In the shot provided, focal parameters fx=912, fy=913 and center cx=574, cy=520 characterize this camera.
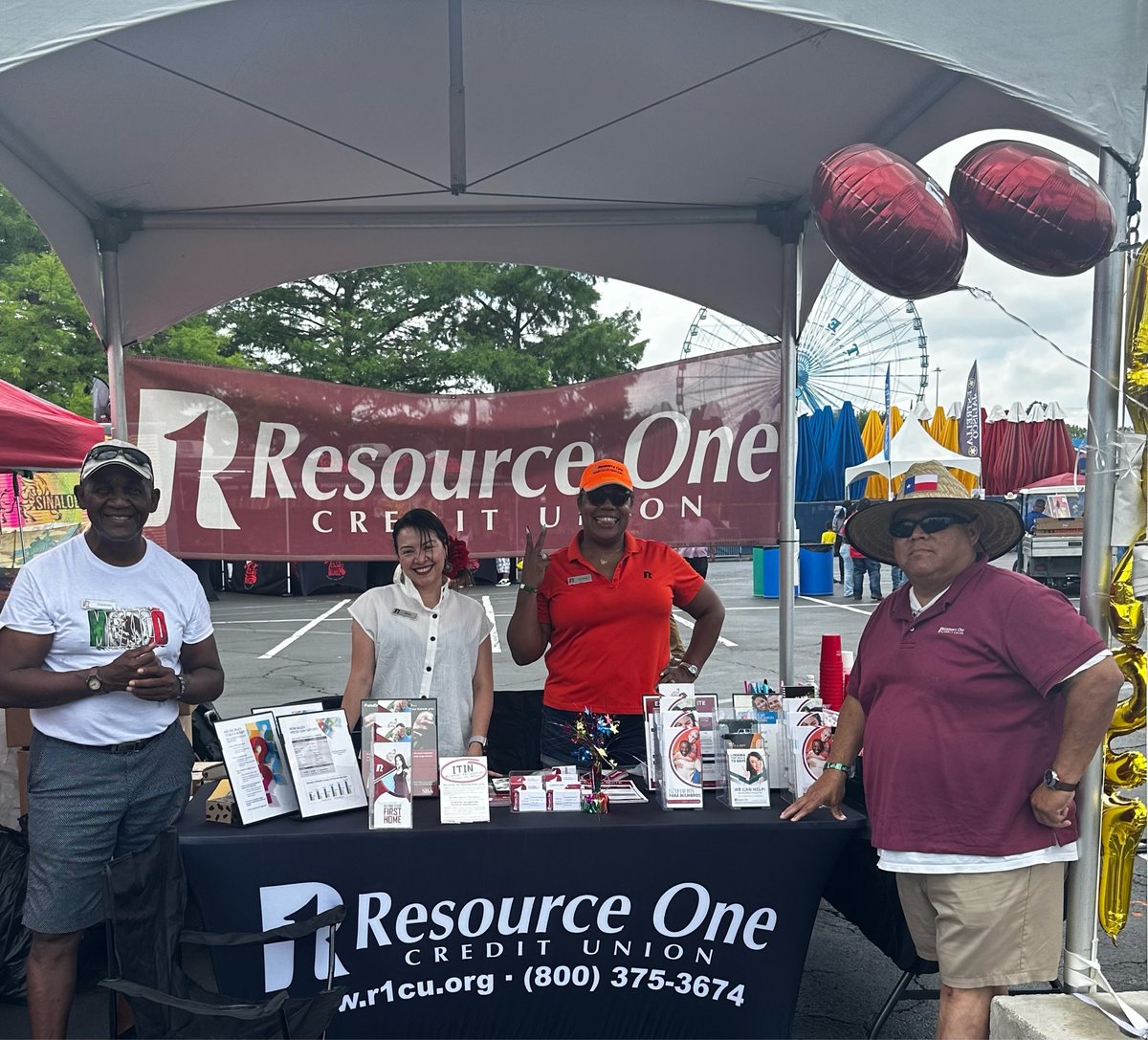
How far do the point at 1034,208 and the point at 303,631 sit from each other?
11735 millimetres

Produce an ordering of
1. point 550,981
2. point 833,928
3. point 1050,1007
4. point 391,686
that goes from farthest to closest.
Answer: point 833,928 < point 391,686 < point 550,981 < point 1050,1007

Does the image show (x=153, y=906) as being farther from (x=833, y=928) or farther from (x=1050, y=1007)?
(x=833, y=928)

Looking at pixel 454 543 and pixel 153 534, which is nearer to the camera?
pixel 454 543

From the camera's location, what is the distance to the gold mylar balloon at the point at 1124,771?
2.25 meters

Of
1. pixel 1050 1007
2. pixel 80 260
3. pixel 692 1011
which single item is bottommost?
pixel 692 1011

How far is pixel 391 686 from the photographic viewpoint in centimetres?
304

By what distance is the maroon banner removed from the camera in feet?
14.5

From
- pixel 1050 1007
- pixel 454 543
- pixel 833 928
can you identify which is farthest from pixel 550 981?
pixel 833 928

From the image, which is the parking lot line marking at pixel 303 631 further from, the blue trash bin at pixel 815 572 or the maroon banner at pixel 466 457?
the blue trash bin at pixel 815 572

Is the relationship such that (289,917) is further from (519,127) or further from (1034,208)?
(519,127)

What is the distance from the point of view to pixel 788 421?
4.46 metres

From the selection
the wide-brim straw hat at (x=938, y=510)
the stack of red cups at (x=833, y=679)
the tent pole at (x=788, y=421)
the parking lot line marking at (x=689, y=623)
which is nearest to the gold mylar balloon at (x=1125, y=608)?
the wide-brim straw hat at (x=938, y=510)

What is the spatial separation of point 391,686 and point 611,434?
201cm

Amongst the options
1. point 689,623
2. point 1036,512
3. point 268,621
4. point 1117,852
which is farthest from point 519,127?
point 1036,512
